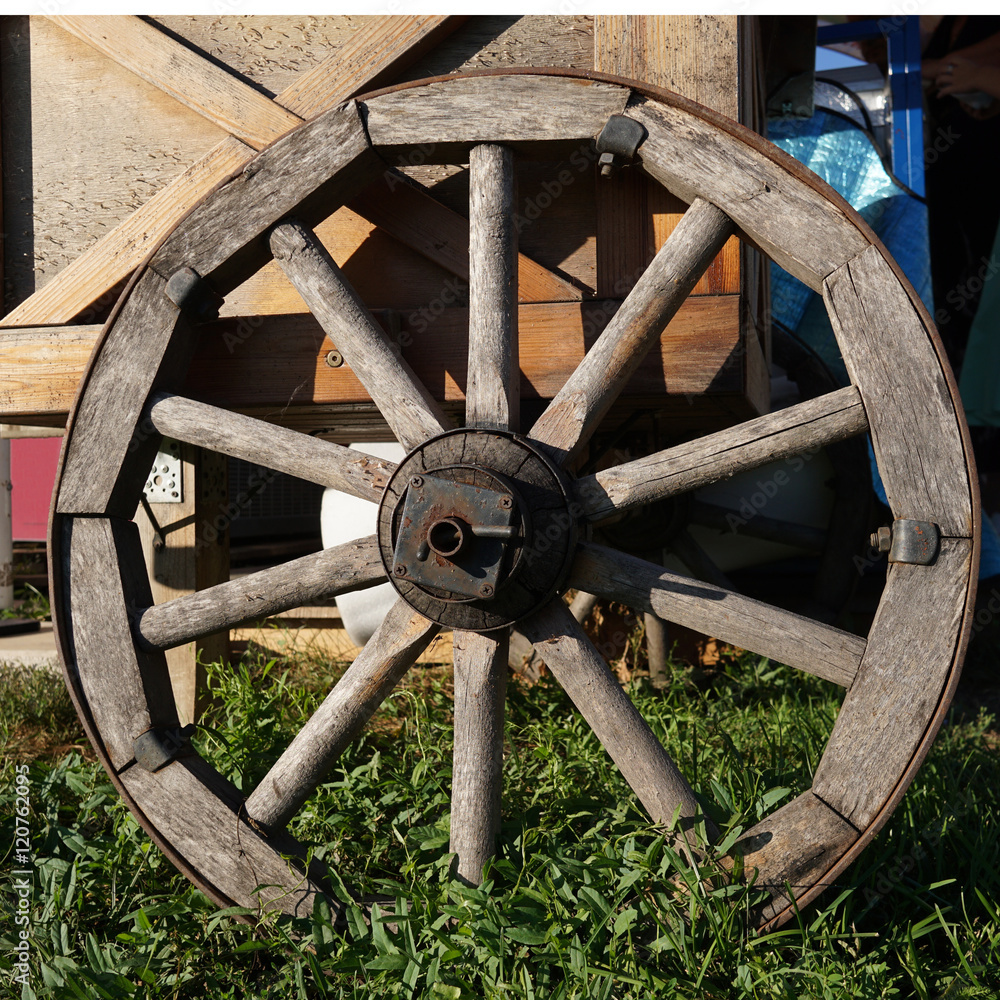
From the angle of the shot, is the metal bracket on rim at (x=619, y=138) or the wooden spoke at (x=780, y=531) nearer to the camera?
the metal bracket on rim at (x=619, y=138)

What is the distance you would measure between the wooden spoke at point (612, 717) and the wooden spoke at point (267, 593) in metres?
0.40

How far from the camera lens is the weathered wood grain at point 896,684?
5.35 feet

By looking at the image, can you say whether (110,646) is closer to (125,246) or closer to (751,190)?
(125,246)

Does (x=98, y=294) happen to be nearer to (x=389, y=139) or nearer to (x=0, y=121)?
(x=0, y=121)

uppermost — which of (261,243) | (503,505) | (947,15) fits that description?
A: (947,15)

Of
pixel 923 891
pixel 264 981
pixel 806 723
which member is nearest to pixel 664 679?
pixel 806 723

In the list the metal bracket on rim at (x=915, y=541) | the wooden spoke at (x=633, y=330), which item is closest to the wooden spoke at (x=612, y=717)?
the wooden spoke at (x=633, y=330)

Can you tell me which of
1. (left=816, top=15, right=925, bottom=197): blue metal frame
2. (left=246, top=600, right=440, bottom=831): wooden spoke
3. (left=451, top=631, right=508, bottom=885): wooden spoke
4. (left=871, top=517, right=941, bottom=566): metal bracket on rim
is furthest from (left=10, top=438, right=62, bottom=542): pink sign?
(left=871, top=517, right=941, bottom=566): metal bracket on rim

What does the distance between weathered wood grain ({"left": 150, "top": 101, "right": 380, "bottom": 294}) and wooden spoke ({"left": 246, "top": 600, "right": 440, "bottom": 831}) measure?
3.17 feet

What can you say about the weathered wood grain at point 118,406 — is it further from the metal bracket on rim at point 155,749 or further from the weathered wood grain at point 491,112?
the weathered wood grain at point 491,112

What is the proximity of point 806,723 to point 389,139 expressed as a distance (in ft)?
6.86

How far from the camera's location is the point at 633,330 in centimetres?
190

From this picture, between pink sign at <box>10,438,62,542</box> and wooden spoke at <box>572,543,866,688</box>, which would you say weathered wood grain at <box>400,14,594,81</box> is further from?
pink sign at <box>10,438,62,542</box>

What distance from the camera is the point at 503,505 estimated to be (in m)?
1.75
